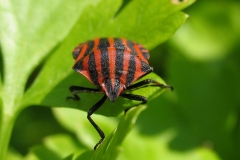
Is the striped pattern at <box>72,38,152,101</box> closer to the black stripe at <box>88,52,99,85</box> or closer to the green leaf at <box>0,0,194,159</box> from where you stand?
the black stripe at <box>88,52,99,85</box>

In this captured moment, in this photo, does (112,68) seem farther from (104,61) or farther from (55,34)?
(55,34)

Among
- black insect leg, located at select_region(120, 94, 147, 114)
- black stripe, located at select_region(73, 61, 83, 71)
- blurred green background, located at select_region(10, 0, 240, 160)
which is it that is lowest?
blurred green background, located at select_region(10, 0, 240, 160)

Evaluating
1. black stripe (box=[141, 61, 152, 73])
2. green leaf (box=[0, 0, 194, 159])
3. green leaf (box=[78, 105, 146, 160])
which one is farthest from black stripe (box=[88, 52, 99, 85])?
green leaf (box=[78, 105, 146, 160])

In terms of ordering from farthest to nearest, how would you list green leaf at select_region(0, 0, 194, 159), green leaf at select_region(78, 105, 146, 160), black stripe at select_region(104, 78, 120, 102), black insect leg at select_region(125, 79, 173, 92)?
green leaf at select_region(0, 0, 194, 159)
black stripe at select_region(104, 78, 120, 102)
black insect leg at select_region(125, 79, 173, 92)
green leaf at select_region(78, 105, 146, 160)

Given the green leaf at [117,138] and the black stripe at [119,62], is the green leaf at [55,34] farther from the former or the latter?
the green leaf at [117,138]

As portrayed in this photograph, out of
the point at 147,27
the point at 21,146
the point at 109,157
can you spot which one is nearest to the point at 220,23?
the point at 147,27

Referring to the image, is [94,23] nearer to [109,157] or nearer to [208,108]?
[109,157]

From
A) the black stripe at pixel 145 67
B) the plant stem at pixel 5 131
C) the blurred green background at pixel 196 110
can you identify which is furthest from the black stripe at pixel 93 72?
the blurred green background at pixel 196 110
